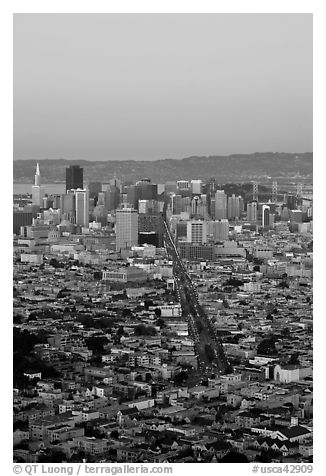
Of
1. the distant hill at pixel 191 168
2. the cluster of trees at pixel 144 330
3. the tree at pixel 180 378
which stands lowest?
the tree at pixel 180 378

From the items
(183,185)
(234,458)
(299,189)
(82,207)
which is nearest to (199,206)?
(183,185)

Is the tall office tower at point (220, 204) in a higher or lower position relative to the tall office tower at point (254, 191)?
lower

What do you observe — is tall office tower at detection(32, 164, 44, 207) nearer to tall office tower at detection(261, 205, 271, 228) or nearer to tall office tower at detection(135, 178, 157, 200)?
tall office tower at detection(135, 178, 157, 200)

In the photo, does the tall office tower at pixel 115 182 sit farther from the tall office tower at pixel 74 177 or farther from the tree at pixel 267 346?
the tree at pixel 267 346

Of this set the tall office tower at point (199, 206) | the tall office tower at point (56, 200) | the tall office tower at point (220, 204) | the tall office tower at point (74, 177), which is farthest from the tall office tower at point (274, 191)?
the tall office tower at point (56, 200)

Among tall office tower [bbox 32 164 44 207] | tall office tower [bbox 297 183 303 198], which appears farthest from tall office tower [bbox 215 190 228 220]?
tall office tower [bbox 32 164 44 207]

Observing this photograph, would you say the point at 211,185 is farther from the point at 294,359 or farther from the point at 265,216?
the point at 294,359
